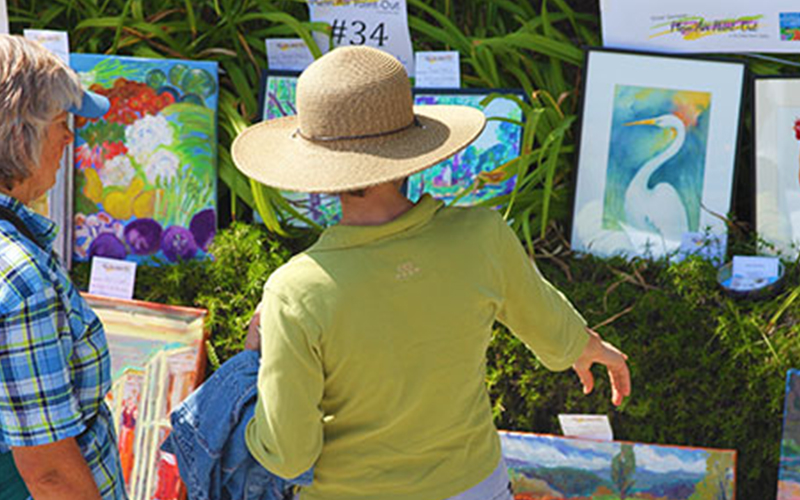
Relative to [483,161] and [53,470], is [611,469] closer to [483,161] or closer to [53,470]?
[483,161]

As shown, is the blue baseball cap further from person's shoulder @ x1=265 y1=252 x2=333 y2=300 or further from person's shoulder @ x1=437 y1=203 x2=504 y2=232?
person's shoulder @ x1=437 y1=203 x2=504 y2=232

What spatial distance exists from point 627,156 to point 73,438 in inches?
84.5

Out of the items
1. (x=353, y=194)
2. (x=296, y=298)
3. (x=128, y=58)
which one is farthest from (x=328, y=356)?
(x=128, y=58)

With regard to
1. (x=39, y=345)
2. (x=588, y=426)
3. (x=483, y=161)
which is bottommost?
(x=588, y=426)

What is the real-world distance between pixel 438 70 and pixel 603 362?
1.56m

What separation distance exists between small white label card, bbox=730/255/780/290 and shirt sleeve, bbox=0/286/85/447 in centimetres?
210

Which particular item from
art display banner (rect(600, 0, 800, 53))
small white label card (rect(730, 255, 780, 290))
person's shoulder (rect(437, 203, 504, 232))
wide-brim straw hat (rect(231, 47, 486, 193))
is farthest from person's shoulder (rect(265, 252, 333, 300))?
art display banner (rect(600, 0, 800, 53))

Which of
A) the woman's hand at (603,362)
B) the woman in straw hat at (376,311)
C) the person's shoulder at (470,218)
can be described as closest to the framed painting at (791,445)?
the woman's hand at (603,362)

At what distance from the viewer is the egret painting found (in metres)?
3.24

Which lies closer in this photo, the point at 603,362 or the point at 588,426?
the point at 603,362

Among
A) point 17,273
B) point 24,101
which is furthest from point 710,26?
point 17,273

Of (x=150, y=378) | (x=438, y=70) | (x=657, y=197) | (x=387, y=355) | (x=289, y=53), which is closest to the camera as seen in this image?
(x=387, y=355)

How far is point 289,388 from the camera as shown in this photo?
1620 millimetres

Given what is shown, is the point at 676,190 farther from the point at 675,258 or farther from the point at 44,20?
the point at 44,20
